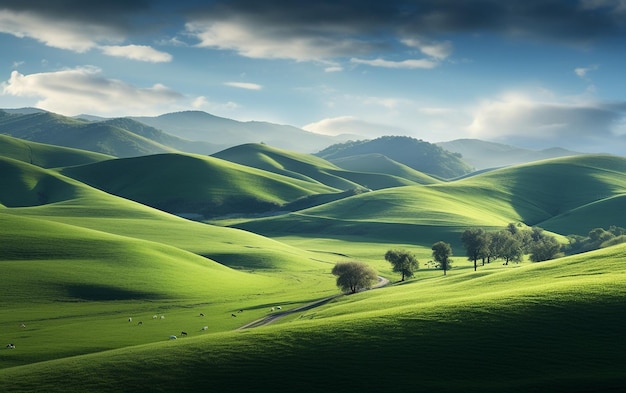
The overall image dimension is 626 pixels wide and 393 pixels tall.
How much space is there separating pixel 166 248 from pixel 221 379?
103738mm

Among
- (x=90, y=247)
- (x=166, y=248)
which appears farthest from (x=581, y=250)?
(x=90, y=247)

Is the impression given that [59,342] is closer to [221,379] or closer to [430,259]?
[221,379]

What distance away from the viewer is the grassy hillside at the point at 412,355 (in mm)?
39188

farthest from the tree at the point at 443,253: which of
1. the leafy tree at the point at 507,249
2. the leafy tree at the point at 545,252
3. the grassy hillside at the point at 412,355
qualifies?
the grassy hillside at the point at 412,355

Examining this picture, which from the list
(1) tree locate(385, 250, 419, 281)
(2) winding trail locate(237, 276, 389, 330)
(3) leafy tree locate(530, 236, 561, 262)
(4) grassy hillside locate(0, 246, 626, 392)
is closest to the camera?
(4) grassy hillside locate(0, 246, 626, 392)

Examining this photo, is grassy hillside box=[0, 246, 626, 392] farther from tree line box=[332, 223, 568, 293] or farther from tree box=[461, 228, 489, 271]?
tree box=[461, 228, 489, 271]

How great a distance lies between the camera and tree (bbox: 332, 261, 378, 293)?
103875mm

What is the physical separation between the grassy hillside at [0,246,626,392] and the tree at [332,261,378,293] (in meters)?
50.7

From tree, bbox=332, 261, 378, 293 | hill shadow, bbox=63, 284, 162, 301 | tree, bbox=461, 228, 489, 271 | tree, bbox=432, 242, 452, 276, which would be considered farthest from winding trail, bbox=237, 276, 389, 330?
tree, bbox=461, 228, 489, 271

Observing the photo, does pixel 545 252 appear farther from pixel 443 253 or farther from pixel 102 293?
pixel 102 293

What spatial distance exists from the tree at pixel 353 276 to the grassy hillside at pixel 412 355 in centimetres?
5072

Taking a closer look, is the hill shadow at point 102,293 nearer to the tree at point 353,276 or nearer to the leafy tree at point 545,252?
the tree at point 353,276

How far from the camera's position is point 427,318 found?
48906 mm

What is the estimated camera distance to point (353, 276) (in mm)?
103938
